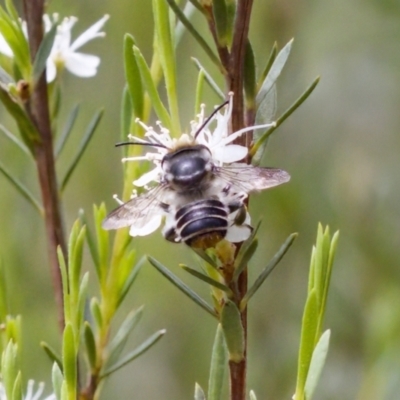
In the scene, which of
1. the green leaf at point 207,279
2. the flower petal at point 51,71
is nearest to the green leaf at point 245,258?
the green leaf at point 207,279

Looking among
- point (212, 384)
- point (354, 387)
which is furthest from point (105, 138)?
point (212, 384)

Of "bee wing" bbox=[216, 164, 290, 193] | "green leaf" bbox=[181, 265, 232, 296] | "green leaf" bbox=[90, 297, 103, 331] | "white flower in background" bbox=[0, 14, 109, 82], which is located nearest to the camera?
"green leaf" bbox=[181, 265, 232, 296]

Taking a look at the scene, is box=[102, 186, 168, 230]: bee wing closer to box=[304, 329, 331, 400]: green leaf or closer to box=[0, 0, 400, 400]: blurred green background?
box=[304, 329, 331, 400]: green leaf

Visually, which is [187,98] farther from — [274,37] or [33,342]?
[33,342]

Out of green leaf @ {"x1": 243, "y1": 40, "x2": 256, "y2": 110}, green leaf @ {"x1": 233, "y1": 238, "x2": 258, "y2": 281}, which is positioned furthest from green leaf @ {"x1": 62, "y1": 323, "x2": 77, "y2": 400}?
green leaf @ {"x1": 243, "y1": 40, "x2": 256, "y2": 110}

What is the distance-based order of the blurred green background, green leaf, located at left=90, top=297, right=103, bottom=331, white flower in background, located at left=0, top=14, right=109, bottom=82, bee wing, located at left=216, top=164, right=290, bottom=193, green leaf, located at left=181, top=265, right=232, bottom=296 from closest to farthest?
green leaf, located at left=181, top=265, right=232, bottom=296 → bee wing, located at left=216, top=164, right=290, bottom=193 → green leaf, located at left=90, top=297, right=103, bottom=331 → white flower in background, located at left=0, top=14, right=109, bottom=82 → the blurred green background

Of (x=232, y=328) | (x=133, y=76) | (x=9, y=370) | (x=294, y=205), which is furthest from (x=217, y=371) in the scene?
(x=294, y=205)
